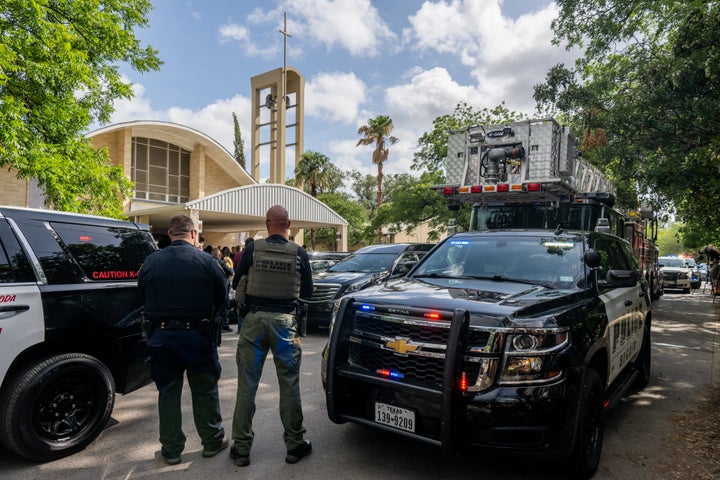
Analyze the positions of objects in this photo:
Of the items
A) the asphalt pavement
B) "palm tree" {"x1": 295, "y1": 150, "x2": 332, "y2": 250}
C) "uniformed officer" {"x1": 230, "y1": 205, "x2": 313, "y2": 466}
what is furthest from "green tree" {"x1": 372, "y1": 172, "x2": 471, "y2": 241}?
"uniformed officer" {"x1": 230, "y1": 205, "x2": 313, "y2": 466}

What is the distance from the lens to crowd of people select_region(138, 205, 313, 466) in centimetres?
340

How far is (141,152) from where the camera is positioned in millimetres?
26859

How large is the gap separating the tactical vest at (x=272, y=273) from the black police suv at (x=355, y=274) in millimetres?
4093

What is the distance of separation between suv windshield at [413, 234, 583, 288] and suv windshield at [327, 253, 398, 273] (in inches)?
198

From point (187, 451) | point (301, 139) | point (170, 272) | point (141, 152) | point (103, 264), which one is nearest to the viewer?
point (170, 272)

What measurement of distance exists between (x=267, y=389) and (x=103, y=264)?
7.39 feet

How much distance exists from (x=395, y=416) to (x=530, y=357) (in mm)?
957

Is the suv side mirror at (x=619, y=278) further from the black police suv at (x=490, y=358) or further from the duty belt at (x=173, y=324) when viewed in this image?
the duty belt at (x=173, y=324)

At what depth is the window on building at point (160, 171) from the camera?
26.7 m

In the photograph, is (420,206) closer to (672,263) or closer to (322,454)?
(672,263)

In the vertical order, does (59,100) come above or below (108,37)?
below

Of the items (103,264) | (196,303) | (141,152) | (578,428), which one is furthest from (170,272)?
(141,152)

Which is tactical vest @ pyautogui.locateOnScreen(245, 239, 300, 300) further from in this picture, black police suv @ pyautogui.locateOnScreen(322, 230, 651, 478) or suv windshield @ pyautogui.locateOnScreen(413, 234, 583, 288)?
suv windshield @ pyautogui.locateOnScreen(413, 234, 583, 288)

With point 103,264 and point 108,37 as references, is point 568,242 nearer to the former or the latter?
point 103,264
